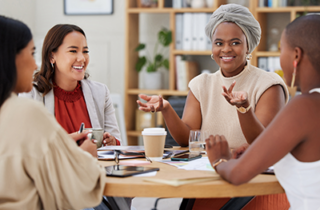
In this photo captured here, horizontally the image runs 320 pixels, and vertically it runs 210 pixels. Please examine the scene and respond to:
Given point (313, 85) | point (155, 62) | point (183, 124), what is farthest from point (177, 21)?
point (313, 85)

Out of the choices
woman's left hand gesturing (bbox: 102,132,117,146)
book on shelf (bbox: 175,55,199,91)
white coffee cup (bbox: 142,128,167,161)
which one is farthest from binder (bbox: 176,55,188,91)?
white coffee cup (bbox: 142,128,167,161)

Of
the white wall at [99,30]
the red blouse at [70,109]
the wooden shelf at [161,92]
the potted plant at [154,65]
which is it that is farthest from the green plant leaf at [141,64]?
the red blouse at [70,109]

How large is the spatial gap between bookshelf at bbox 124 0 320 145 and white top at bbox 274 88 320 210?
2.71 metres

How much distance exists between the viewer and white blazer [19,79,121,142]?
6.69 feet

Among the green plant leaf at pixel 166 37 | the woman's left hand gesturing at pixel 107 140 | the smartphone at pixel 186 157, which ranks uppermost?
the green plant leaf at pixel 166 37

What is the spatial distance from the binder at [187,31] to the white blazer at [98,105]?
175 centimetres

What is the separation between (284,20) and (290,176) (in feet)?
10.4

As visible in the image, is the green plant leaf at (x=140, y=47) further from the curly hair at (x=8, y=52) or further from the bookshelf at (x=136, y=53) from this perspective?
the curly hair at (x=8, y=52)

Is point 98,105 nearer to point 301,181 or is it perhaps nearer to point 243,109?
point 243,109

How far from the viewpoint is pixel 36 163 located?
3.10ft

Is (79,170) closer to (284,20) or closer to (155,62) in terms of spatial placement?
(155,62)

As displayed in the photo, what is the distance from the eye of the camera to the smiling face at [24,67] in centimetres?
103

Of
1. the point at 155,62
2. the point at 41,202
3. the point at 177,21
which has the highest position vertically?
the point at 177,21

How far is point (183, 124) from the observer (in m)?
1.90
